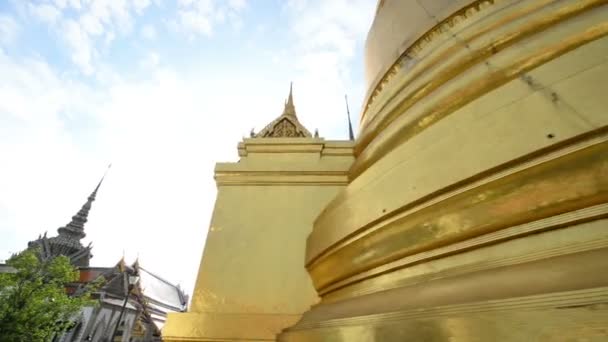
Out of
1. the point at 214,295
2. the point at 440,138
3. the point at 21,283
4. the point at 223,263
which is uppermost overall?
the point at 21,283

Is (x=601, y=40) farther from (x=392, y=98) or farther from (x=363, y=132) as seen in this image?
(x=363, y=132)

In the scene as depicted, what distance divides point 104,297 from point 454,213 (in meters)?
21.0

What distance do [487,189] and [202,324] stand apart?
3.60ft

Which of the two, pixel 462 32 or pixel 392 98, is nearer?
pixel 462 32

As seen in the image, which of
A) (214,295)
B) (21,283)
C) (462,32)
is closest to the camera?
(462,32)

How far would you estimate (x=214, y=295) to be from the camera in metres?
1.31

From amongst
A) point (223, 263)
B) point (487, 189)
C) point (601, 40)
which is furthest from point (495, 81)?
point (223, 263)

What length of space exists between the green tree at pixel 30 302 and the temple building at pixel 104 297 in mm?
4247

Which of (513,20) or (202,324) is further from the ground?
(513,20)

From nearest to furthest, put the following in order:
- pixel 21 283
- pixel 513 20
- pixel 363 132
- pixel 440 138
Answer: pixel 440 138 → pixel 513 20 → pixel 363 132 → pixel 21 283

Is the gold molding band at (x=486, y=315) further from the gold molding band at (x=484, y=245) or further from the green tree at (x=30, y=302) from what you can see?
the green tree at (x=30, y=302)

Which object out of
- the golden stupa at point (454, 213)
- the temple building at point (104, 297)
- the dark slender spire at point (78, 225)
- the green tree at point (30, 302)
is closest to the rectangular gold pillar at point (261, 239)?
the golden stupa at point (454, 213)

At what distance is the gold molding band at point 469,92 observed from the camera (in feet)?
2.68

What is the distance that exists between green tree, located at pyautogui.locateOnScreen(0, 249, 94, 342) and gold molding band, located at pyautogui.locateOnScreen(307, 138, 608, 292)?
12.6 metres
